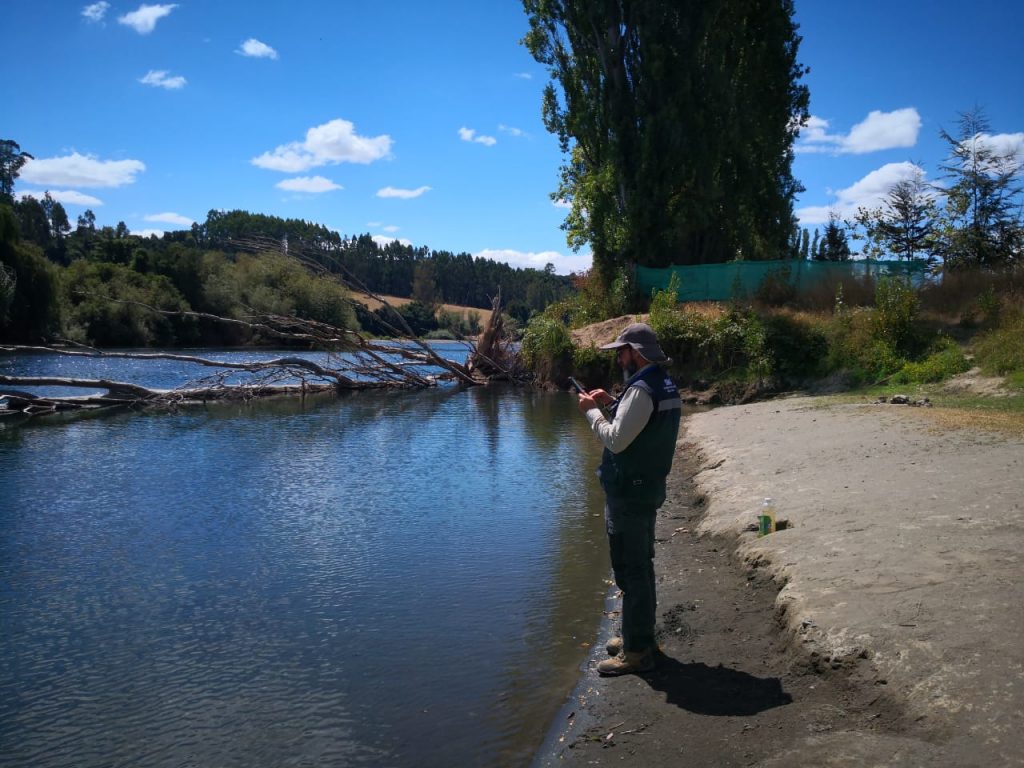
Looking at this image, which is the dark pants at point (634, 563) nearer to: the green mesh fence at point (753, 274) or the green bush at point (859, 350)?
the green bush at point (859, 350)

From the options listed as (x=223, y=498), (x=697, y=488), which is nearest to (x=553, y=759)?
(x=697, y=488)

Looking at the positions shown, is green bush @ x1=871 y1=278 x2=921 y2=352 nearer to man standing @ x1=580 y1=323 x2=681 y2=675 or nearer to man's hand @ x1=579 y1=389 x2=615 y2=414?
man's hand @ x1=579 y1=389 x2=615 y2=414

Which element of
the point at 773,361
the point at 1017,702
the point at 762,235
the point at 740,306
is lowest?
the point at 1017,702

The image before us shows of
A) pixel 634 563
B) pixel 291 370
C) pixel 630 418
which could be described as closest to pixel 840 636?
pixel 634 563

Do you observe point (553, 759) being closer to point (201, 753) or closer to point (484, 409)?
point (201, 753)

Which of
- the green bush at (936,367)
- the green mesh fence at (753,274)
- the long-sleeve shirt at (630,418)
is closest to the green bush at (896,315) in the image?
the green bush at (936,367)

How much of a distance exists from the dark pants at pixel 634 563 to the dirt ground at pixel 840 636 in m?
0.30

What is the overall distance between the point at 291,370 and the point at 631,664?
77.2 feet

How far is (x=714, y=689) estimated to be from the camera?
482 centimetres

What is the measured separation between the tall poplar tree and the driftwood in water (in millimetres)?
6415

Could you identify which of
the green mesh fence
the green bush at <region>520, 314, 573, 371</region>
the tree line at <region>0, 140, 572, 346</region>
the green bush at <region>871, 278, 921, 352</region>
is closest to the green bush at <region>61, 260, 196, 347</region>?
the tree line at <region>0, 140, 572, 346</region>

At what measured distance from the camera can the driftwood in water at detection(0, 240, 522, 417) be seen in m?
21.3

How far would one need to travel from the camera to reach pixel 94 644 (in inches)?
246

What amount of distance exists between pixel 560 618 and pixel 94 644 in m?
3.84
